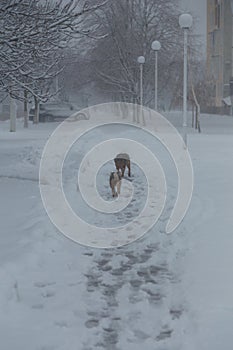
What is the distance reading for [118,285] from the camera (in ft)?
22.1

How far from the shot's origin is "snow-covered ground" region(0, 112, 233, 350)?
5297 millimetres

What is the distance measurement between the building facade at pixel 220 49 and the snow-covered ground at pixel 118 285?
4836cm

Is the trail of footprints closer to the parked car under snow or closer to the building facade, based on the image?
the parked car under snow

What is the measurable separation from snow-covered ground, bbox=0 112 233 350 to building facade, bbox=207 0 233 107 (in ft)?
159

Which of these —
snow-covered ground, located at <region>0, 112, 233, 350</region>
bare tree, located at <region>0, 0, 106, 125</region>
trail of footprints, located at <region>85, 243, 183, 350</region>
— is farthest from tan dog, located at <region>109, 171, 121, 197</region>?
trail of footprints, located at <region>85, 243, 183, 350</region>

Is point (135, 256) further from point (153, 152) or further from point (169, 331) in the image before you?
point (153, 152)

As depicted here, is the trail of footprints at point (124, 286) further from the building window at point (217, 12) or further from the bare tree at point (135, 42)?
the building window at point (217, 12)

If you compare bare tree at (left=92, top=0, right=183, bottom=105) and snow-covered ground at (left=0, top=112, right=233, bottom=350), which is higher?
bare tree at (left=92, top=0, right=183, bottom=105)

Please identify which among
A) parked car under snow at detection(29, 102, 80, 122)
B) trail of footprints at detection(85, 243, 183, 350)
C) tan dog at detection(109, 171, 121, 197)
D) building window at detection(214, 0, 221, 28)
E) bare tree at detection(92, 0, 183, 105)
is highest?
building window at detection(214, 0, 221, 28)

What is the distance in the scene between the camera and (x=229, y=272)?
271 inches

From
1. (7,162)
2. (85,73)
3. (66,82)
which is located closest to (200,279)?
(7,162)

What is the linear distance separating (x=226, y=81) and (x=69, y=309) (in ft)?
177

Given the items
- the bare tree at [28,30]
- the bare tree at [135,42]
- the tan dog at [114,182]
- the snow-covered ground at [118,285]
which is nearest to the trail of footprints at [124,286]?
the snow-covered ground at [118,285]

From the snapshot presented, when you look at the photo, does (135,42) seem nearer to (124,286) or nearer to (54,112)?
(54,112)
